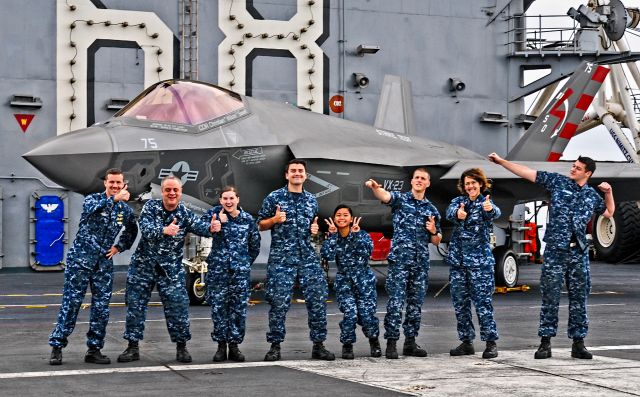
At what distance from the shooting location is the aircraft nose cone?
42.9 ft

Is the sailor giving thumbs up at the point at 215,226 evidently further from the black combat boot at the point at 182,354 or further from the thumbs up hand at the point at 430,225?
the thumbs up hand at the point at 430,225

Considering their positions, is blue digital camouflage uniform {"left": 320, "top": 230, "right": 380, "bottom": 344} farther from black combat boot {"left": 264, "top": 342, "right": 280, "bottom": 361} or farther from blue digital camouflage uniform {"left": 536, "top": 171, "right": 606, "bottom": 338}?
blue digital camouflage uniform {"left": 536, "top": 171, "right": 606, "bottom": 338}

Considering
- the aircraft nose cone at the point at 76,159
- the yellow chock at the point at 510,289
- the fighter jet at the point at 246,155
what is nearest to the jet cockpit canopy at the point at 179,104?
the fighter jet at the point at 246,155

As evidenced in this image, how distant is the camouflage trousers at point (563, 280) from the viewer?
9641 mm

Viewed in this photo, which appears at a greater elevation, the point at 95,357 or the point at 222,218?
the point at 222,218

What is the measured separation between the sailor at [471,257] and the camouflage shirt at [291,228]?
1538 millimetres

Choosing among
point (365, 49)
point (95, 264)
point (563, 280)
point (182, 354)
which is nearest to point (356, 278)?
point (182, 354)

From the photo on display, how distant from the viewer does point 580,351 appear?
9422 mm

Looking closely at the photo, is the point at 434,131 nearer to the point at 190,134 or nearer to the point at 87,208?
the point at 190,134

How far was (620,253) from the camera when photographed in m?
31.2

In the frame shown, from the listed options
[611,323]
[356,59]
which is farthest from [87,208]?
[356,59]

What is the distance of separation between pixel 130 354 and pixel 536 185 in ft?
37.8

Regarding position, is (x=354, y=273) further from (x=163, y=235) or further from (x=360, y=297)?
(x=163, y=235)

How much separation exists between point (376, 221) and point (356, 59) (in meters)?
9.72
